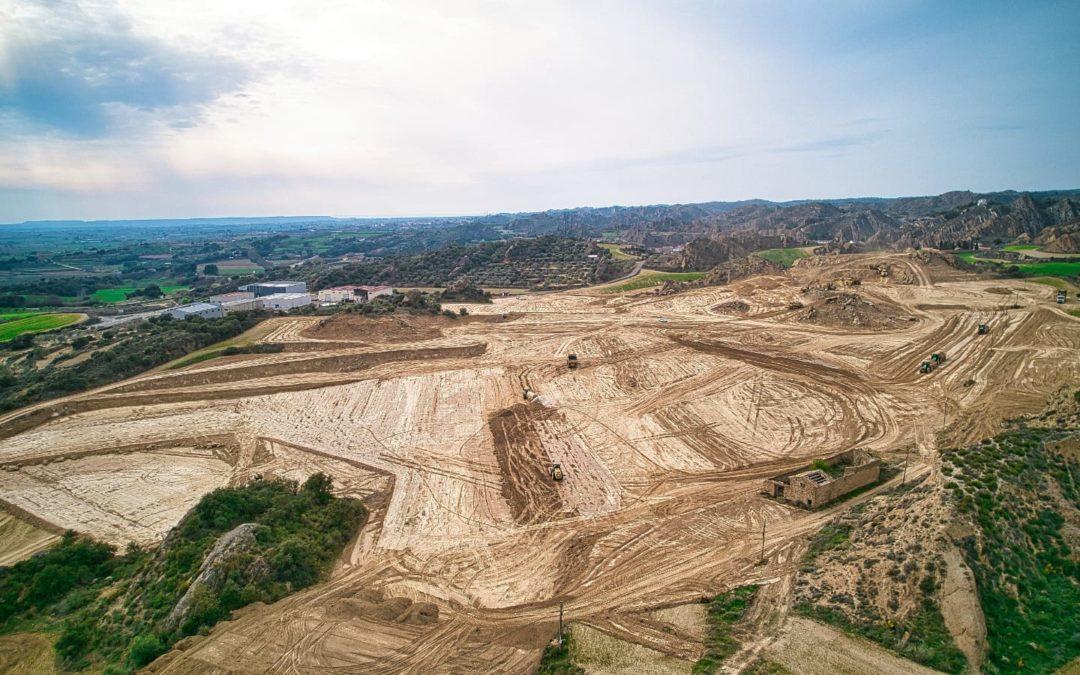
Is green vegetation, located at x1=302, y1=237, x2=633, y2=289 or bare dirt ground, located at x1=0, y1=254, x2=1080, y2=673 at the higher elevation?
green vegetation, located at x1=302, y1=237, x2=633, y2=289

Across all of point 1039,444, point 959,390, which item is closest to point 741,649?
point 1039,444

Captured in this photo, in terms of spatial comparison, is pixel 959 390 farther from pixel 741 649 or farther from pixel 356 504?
pixel 356 504

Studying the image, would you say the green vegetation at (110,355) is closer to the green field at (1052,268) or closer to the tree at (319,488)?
the tree at (319,488)

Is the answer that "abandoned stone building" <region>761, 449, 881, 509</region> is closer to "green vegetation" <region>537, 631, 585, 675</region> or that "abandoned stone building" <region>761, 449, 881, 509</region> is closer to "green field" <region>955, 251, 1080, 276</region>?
"green vegetation" <region>537, 631, 585, 675</region>

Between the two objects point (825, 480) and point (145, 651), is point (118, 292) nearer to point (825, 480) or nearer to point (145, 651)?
point (145, 651)

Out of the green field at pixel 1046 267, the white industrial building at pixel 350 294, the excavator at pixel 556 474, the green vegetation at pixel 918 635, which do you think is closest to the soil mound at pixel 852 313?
the green field at pixel 1046 267

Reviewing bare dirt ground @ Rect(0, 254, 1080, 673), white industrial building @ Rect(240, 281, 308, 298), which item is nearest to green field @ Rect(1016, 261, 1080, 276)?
bare dirt ground @ Rect(0, 254, 1080, 673)

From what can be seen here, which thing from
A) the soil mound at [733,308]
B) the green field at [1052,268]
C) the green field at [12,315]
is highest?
the green field at [1052,268]
